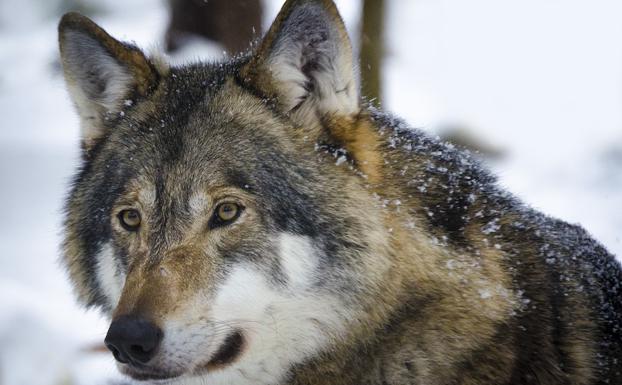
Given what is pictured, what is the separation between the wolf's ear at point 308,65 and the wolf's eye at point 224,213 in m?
0.48

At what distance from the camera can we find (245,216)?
3084mm

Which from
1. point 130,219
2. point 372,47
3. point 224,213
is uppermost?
point 372,47

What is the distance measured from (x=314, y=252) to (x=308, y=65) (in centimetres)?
78

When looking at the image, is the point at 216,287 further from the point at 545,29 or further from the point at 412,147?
the point at 545,29

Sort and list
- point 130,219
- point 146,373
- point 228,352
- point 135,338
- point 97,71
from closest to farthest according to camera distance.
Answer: point 135,338
point 146,373
point 228,352
point 130,219
point 97,71

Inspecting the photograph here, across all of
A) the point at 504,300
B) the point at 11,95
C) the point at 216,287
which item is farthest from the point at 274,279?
the point at 11,95

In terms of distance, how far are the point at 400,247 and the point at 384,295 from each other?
20 centimetres

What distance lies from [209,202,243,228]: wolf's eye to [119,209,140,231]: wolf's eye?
34 centimetres

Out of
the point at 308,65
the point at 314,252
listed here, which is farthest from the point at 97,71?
the point at 314,252

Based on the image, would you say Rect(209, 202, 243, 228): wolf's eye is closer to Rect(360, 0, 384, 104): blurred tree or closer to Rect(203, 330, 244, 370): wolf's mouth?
Rect(203, 330, 244, 370): wolf's mouth

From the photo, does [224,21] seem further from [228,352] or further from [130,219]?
[228,352]

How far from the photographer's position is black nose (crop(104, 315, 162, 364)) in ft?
9.14

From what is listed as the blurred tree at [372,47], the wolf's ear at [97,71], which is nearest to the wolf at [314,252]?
the wolf's ear at [97,71]

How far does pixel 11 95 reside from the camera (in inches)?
518
